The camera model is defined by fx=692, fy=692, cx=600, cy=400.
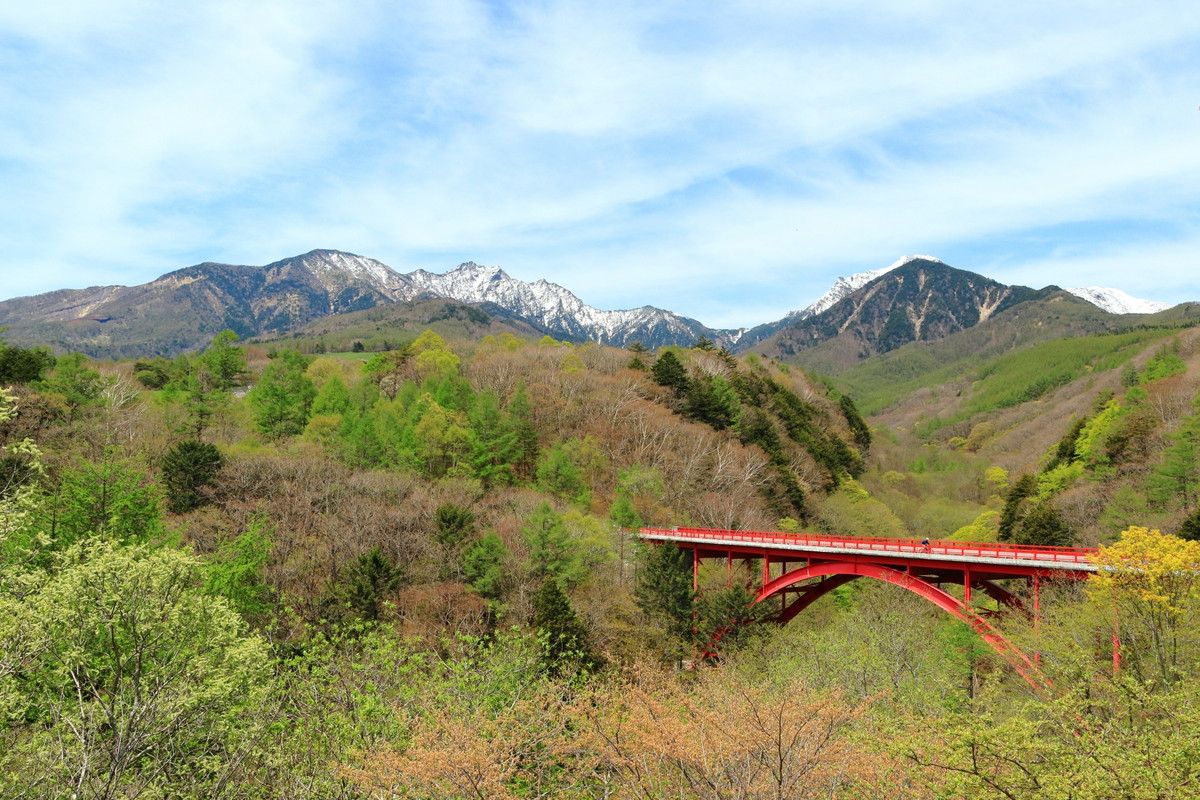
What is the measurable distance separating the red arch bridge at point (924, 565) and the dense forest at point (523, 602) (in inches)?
44.1

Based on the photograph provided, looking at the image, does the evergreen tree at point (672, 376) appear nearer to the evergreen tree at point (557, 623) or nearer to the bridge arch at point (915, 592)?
the bridge arch at point (915, 592)

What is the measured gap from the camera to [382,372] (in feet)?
265

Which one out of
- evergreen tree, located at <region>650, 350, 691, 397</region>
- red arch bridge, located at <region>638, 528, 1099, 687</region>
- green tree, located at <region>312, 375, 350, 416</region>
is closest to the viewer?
red arch bridge, located at <region>638, 528, 1099, 687</region>

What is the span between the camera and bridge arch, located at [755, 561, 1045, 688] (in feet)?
91.9

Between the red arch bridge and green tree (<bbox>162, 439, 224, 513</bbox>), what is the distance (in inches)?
1055

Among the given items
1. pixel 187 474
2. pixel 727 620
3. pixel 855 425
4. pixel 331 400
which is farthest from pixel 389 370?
pixel 855 425

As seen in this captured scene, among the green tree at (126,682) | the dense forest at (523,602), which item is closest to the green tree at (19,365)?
the dense forest at (523,602)

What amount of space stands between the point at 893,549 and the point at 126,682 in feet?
108

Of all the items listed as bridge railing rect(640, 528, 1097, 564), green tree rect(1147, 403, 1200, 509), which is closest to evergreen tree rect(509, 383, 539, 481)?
bridge railing rect(640, 528, 1097, 564)

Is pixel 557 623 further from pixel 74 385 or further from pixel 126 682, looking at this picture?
pixel 74 385

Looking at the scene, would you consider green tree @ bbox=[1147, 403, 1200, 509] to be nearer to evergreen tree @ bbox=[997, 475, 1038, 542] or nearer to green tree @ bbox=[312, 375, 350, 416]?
evergreen tree @ bbox=[997, 475, 1038, 542]

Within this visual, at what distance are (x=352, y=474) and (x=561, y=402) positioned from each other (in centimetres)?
2486

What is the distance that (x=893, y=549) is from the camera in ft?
118

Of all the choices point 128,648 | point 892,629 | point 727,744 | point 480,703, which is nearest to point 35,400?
point 128,648
